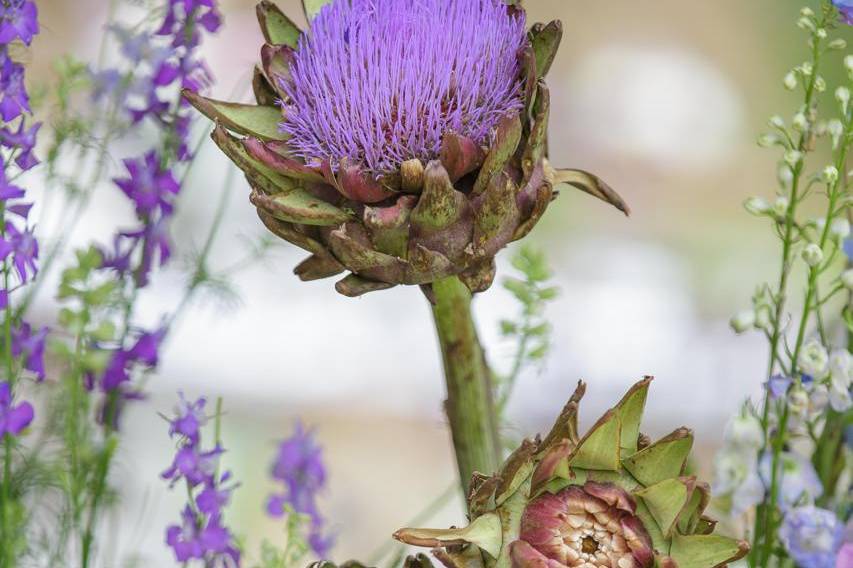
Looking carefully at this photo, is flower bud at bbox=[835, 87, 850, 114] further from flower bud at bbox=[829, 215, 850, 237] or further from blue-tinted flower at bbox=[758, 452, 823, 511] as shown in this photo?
blue-tinted flower at bbox=[758, 452, 823, 511]

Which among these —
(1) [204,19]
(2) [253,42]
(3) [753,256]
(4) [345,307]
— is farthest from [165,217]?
(3) [753,256]

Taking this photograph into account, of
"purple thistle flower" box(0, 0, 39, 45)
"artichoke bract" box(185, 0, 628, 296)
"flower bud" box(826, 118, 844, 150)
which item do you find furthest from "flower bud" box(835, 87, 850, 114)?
"purple thistle flower" box(0, 0, 39, 45)

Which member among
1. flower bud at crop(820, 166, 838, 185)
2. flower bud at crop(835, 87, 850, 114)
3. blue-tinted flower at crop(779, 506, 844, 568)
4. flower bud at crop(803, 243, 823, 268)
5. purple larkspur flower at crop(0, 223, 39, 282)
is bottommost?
blue-tinted flower at crop(779, 506, 844, 568)

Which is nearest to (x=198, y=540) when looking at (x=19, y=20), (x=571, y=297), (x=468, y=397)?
(x=468, y=397)

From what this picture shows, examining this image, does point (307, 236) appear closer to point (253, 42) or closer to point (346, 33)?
point (346, 33)

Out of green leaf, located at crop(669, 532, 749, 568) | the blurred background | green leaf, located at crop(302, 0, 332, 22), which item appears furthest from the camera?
the blurred background

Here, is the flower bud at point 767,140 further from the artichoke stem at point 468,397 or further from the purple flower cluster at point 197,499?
the purple flower cluster at point 197,499

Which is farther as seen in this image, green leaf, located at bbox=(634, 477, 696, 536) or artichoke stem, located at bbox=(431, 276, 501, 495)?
artichoke stem, located at bbox=(431, 276, 501, 495)

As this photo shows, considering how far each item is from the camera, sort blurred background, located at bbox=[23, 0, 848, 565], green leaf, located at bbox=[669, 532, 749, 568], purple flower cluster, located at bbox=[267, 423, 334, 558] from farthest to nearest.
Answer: blurred background, located at bbox=[23, 0, 848, 565] → purple flower cluster, located at bbox=[267, 423, 334, 558] → green leaf, located at bbox=[669, 532, 749, 568]
